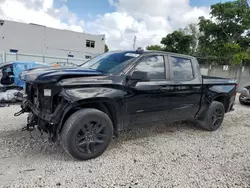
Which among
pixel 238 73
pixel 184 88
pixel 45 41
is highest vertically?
pixel 45 41

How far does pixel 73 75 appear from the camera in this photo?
295 centimetres

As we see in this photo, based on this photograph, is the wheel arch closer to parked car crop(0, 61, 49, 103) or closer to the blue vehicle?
parked car crop(0, 61, 49, 103)

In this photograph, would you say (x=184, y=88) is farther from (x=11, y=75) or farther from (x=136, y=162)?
(x=11, y=75)

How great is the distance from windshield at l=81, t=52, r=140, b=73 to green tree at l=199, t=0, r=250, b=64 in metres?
14.6

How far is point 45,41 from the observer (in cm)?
2697

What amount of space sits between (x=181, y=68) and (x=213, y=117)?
1.58 meters

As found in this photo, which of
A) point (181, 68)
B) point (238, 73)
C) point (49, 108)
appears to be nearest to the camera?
point (49, 108)

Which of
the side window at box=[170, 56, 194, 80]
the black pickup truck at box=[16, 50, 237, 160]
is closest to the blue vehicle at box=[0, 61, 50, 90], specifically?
the black pickup truck at box=[16, 50, 237, 160]

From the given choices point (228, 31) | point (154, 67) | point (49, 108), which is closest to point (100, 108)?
point (49, 108)

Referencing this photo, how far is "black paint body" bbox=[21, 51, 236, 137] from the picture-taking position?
2.85m

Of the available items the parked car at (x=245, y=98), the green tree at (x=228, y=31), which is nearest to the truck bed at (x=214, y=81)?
the parked car at (x=245, y=98)

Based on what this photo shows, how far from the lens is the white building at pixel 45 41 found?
24986 millimetres

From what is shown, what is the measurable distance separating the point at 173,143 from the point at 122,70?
6.08 ft

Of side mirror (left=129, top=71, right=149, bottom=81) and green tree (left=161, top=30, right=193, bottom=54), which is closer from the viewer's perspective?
side mirror (left=129, top=71, right=149, bottom=81)
